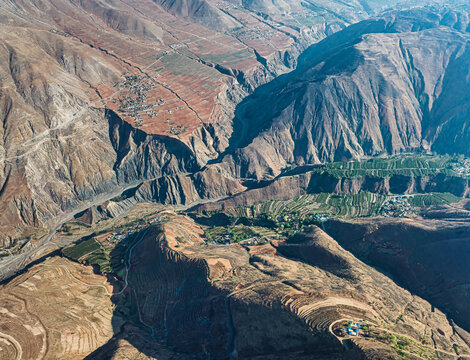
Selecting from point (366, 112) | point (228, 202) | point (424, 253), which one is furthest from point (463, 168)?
point (228, 202)

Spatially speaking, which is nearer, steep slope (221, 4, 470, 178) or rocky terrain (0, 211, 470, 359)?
rocky terrain (0, 211, 470, 359)

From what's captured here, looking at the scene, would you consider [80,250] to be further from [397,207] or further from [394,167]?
[394,167]

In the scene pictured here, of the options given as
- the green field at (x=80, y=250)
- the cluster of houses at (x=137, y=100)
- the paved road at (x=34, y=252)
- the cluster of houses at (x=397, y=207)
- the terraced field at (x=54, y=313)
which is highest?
the cluster of houses at (x=137, y=100)

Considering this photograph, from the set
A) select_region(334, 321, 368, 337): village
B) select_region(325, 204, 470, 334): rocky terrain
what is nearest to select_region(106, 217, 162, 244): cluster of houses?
select_region(325, 204, 470, 334): rocky terrain

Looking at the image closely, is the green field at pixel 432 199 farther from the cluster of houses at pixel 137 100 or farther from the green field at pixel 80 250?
the cluster of houses at pixel 137 100

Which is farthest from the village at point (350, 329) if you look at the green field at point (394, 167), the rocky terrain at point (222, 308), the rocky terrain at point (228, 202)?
the green field at point (394, 167)

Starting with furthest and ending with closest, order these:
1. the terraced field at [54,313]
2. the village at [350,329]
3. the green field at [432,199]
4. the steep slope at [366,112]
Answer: the steep slope at [366,112] < the green field at [432,199] < the terraced field at [54,313] < the village at [350,329]

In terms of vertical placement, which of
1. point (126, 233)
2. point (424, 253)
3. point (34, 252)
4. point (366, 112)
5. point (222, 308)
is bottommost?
point (34, 252)

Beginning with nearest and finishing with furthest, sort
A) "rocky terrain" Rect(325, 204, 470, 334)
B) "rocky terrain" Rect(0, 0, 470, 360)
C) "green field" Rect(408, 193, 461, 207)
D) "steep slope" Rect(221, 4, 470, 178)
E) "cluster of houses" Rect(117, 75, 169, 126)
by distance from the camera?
"rocky terrain" Rect(0, 0, 470, 360)
"rocky terrain" Rect(325, 204, 470, 334)
"green field" Rect(408, 193, 461, 207)
"steep slope" Rect(221, 4, 470, 178)
"cluster of houses" Rect(117, 75, 169, 126)

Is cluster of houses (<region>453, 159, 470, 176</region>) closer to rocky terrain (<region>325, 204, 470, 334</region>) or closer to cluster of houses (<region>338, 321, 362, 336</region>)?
rocky terrain (<region>325, 204, 470, 334</region>)

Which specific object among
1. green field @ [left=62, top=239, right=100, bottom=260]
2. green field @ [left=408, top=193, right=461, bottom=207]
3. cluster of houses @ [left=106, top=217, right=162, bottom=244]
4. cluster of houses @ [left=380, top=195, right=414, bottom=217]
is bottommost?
cluster of houses @ [left=106, top=217, right=162, bottom=244]
